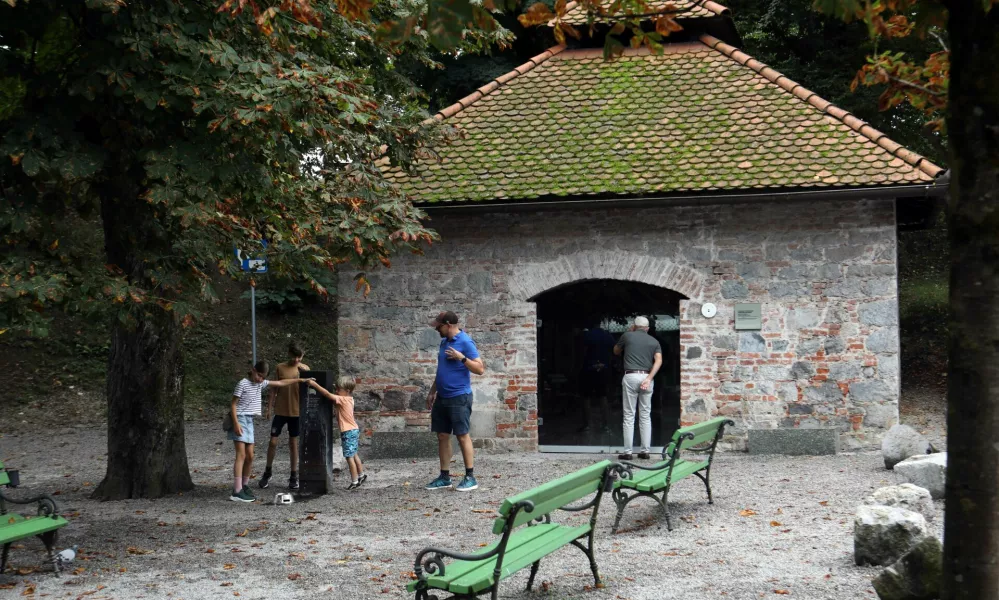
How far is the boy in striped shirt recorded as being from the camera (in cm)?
927

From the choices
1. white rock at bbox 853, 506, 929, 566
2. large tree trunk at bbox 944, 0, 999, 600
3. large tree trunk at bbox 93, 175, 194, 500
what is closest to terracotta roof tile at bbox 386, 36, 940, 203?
large tree trunk at bbox 93, 175, 194, 500

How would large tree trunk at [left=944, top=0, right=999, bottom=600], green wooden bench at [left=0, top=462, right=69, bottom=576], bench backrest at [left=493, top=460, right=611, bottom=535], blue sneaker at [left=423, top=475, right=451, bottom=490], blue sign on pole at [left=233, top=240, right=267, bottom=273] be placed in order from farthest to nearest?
blue sneaker at [left=423, top=475, right=451, bottom=490] → blue sign on pole at [left=233, top=240, right=267, bottom=273] → green wooden bench at [left=0, top=462, right=69, bottom=576] → bench backrest at [left=493, top=460, right=611, bottom=535] → large tree trunk at [left=944, top=0, right=999, bottom=600]

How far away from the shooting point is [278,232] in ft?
32.3

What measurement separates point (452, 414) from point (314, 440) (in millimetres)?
1426

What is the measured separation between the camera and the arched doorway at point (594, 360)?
12.9 meters

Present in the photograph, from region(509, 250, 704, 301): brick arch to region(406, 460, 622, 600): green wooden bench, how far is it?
20.4 feet

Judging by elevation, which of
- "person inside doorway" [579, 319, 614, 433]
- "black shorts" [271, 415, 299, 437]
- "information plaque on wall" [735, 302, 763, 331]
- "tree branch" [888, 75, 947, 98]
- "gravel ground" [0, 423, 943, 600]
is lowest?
"gravel ground" [0, 423, 943, 600]

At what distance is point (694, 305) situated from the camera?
11.8 meters

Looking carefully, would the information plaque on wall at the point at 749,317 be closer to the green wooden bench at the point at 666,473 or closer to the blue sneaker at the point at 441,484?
the green wooden bench at the point at 666,473

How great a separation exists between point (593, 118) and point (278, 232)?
202 inches

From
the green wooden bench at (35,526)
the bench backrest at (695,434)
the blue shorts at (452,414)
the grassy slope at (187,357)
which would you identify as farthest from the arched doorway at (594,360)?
the grassy slope at (187,357)

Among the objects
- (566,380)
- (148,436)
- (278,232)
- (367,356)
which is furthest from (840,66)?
(148,436)

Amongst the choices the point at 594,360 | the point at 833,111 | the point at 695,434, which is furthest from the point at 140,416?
the point at 833,111

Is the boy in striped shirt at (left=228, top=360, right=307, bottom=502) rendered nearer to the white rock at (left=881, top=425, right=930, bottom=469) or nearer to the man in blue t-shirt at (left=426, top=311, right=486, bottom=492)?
the man in blue t-shirt at (left=426, top=311, right=486, bottom=492)
